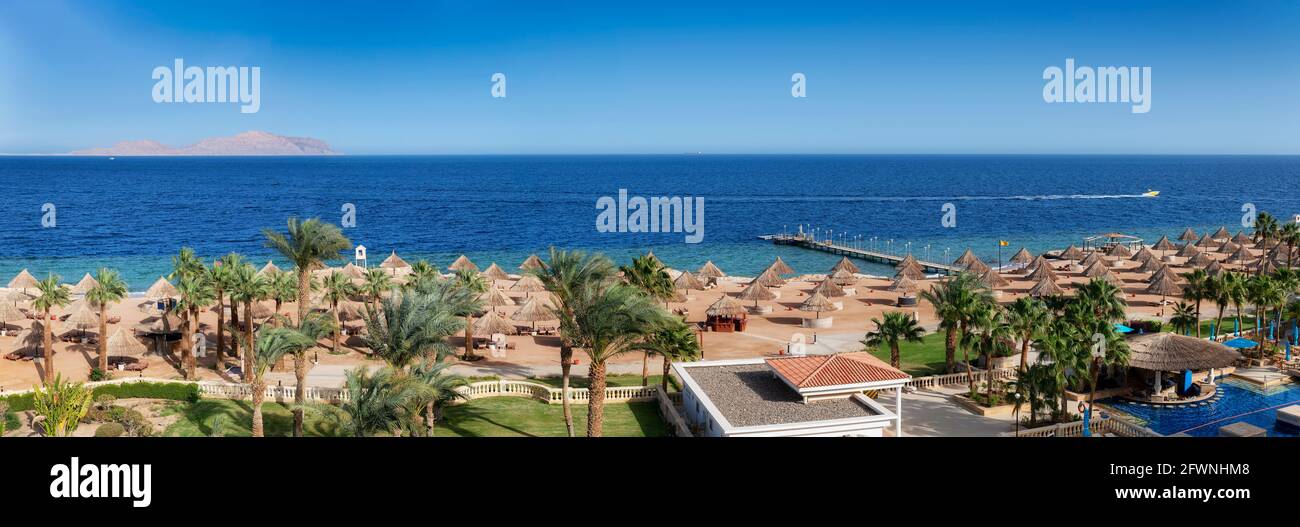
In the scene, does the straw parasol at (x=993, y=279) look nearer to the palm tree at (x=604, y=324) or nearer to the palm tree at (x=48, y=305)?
the palm tree at (x=604, y=324)

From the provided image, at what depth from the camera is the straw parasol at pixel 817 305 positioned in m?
45.1

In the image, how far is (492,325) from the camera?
1502 inches

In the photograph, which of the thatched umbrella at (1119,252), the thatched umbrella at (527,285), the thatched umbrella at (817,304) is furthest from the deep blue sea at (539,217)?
the thatched umbrella at (817,304)

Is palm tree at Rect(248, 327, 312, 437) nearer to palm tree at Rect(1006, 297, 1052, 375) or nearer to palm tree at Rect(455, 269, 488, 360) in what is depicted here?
palm tree at Rect(455, 269, 488, 360)

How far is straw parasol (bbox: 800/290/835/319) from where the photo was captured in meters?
45.1

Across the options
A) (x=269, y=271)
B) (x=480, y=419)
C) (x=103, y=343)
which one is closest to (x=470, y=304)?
(x=480, y=419)

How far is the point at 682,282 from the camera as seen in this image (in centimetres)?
5172

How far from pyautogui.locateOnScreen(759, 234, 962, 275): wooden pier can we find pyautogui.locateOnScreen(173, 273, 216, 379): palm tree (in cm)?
4968

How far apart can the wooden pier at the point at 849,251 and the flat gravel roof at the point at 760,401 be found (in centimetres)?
4112

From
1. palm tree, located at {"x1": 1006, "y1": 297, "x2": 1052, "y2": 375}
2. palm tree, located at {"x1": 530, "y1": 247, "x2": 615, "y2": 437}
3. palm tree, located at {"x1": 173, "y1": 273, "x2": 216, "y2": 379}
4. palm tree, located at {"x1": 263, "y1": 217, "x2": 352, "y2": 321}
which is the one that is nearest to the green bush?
palm tree, located at {"x1": 173, "y1": 273, "x2": 216, "y2": 379}

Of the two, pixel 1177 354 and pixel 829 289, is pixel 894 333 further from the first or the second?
pixel 829 289

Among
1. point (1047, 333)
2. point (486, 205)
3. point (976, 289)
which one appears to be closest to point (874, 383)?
point (1047, 333)

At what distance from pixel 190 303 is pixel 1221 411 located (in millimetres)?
37212
